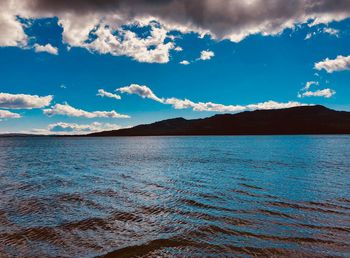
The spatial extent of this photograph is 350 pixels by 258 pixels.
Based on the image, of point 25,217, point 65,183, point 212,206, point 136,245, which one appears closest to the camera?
point 136,245

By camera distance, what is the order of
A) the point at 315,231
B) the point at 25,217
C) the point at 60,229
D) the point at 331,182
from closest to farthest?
the point at 315,231, the point at 60,229, the point at 25,217, the point at 331,182

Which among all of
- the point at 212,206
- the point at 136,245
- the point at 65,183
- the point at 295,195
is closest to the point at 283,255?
the point at 136,245

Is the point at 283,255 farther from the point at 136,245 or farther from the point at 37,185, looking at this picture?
the point at 37,185

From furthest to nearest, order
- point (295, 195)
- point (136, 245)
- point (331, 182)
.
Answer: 1. point (331, 182)
2. point (295, 195)
3. point (136, 245)

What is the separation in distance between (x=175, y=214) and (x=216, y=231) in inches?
146

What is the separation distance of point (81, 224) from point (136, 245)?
444cm

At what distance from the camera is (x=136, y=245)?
12070 mm

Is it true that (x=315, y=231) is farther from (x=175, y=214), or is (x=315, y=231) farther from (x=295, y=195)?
(x=295, y=195)

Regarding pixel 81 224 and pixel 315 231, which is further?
pixel 81 224

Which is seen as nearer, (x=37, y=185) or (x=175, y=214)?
(x=175, y=214)

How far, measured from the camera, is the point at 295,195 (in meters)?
21.9

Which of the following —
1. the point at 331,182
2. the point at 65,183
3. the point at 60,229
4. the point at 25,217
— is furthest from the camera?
the point at 65,183

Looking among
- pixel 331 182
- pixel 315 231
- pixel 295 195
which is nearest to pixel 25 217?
pixel 315 231

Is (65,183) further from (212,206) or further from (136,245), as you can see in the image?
(136,245)
